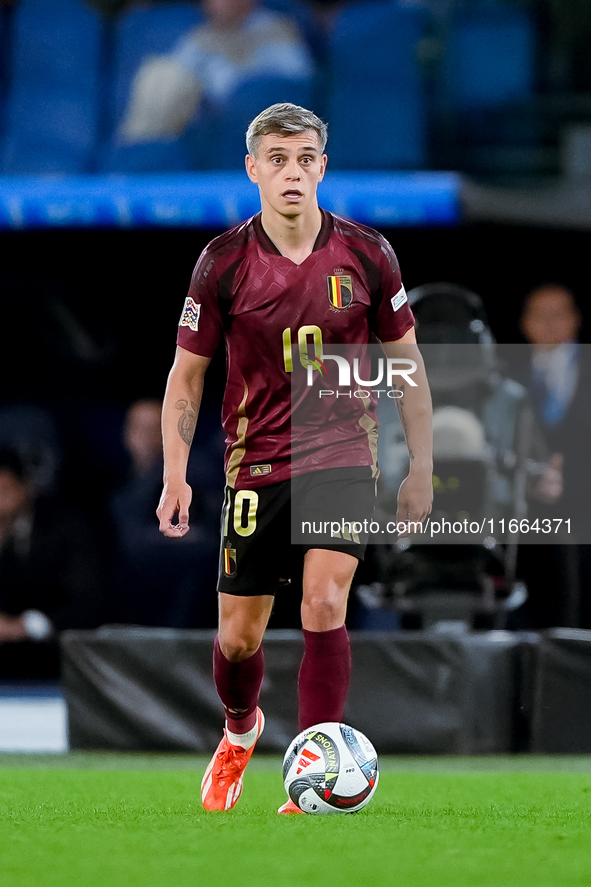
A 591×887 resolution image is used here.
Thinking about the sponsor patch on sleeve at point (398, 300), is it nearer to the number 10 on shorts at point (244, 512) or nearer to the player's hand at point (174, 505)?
the number 10 on shorts at point (244, 512)

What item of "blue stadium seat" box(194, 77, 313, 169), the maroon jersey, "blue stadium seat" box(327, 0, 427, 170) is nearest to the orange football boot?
the maroon jersey

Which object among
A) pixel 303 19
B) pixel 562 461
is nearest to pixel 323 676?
pixel 562 461

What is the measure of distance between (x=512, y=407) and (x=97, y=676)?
8.62 ft

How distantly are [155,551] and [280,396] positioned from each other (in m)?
4.06

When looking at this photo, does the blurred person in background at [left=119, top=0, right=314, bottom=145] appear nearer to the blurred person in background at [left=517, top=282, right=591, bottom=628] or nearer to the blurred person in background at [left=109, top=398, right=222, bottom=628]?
the blurred person in background at [left=109, top=398, right=222, bottom=628]

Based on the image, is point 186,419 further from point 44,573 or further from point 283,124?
point 44,573

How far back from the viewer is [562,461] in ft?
23.0

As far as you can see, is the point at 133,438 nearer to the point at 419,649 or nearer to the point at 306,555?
the point at 419,649

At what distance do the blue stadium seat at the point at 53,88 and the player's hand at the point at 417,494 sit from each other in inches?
244

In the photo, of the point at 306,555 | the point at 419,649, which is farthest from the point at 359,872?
the point at 419,649

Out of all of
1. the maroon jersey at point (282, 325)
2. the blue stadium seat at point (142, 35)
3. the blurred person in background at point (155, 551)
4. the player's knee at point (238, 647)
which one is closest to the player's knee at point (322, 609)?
the player's knee at point (238, 647)

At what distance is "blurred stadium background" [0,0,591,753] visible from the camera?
26.1ft

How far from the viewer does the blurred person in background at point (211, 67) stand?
926 cm

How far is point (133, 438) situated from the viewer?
830 cm
